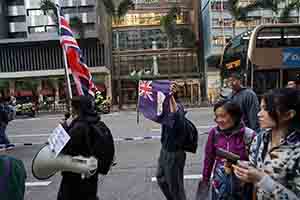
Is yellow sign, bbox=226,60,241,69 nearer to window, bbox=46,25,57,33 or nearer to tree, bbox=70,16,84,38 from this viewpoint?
tree, bbox=70,16,84,38

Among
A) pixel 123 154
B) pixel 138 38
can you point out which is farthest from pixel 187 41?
pixel 123 154

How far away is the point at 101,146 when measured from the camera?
3029 millimetres

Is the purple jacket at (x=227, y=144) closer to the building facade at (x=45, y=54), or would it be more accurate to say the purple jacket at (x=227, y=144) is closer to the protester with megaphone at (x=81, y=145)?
the protester with megaphone at (x=81, y=145)

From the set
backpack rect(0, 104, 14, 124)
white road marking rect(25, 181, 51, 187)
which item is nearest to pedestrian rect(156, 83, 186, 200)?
backpack rect(0, 104, 14, 124)

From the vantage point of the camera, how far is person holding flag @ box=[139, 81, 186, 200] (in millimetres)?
3877

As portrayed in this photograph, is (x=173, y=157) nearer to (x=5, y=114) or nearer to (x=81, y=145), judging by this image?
(x=81, y=145)

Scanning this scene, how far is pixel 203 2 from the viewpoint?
142 ft

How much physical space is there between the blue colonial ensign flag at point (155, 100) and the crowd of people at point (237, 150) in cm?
7

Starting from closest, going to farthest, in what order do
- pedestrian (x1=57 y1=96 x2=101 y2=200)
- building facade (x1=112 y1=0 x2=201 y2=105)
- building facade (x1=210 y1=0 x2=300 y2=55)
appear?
pedestrian (x1=57 y1=96 x2=101 y2=200) < building facade (x1=210 y1=0 x2=300 y2=55) < building facade (x1=112 y1=0 x2=201 y2=105)

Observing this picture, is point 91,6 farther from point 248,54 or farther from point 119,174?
point 119,174

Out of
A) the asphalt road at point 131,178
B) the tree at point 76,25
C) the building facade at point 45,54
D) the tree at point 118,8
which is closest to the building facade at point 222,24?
the tree at point 118,8

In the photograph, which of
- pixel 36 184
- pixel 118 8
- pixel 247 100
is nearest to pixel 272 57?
pixel 247 100

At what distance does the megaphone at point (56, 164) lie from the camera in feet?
9.32

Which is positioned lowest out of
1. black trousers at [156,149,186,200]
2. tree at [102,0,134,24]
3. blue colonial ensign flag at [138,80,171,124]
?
black trousers at [156,149,186,200]
